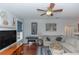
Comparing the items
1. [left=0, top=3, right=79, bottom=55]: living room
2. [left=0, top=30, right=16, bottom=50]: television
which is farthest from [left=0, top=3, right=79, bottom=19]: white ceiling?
[left=0, top=30, right=16, bottom=50]: television

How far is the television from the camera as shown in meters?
2.12

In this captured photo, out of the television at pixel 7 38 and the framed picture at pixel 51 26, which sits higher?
the framed picture at pixel 51 26

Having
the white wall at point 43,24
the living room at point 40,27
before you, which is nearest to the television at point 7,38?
the living room at point 40,27

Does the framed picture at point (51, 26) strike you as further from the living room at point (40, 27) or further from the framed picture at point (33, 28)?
the framed picture at point (33, 28)

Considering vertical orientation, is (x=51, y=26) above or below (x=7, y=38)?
above

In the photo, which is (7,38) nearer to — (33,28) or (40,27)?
(33,28)

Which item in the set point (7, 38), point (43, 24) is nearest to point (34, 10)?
point (43, 24)

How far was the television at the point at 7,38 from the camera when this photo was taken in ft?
6.94

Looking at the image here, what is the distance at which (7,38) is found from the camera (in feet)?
7.28

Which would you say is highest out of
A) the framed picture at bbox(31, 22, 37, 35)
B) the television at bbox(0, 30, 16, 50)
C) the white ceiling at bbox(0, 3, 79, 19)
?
the white ceiling at bbox(0, 3, 79, 19)

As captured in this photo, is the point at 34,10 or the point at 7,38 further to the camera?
the point at 7,38

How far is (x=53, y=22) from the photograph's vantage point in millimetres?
2195

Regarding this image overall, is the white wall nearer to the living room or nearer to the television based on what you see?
the living room

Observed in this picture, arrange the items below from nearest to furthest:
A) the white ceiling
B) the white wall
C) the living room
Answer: the white ceiling < the living room < the white wall
